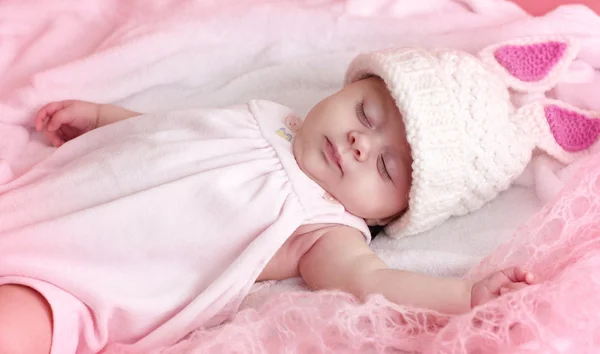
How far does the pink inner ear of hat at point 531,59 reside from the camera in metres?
1.08

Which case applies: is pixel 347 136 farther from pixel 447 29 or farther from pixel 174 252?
pixel 447 29

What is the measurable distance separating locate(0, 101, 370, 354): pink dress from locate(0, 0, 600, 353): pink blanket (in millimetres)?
83

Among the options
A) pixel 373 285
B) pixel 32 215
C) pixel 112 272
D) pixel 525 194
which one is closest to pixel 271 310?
pixel 373 285

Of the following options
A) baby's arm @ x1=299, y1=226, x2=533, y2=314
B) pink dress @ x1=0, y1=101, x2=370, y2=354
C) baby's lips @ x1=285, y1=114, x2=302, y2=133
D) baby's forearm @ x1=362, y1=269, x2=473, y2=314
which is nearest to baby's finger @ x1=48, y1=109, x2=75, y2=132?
pink dress @ x1=0, y1=101, x2=370, y2=354

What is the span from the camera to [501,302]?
0.66 meters

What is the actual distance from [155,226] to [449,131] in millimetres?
469

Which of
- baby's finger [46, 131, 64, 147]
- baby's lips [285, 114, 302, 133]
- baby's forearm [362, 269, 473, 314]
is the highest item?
baby's finger [46, 131, 64, 147]

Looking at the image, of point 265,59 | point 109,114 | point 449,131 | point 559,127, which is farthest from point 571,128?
point 109,114

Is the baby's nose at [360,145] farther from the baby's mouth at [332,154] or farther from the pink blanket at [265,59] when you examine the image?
the pink blanket at [265,59]

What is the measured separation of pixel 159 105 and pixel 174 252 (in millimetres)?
440

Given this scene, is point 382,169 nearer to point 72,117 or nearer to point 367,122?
point 367,122

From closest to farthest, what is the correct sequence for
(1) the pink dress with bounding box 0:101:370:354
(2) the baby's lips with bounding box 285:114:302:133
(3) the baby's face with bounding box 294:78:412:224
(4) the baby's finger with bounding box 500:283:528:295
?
1. (4) the baby's finger with bounding box 500:283:528:295
2. (1) the pink dress with bounding box 0:101:370:354
3. (3) the baby's face with bounding box 294:78:412:224
4. (2) the baby's lips with bounding box 285:114:302:133

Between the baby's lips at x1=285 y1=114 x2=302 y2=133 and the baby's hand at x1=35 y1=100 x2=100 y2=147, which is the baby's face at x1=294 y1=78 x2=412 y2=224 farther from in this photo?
the baby's hand at x1=35 y1=100 x2=100 y2=147

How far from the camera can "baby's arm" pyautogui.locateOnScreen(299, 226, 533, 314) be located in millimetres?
764
